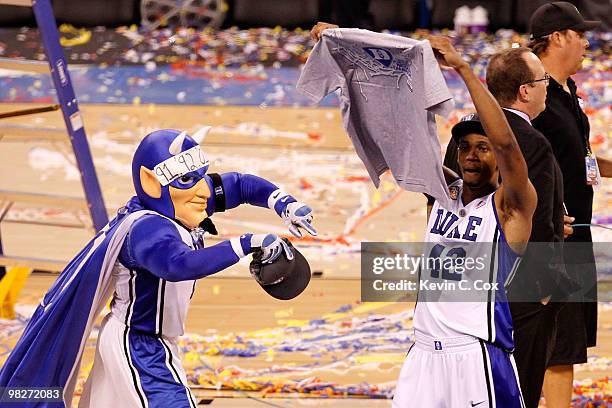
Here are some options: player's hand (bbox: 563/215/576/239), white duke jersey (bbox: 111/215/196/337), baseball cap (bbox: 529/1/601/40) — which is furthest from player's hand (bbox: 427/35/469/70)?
baseball cap (bbox: 529/1/601/40)

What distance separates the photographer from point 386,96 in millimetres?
4543

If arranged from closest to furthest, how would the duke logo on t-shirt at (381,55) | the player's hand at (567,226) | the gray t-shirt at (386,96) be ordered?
the gray t-shirt at (386,96)
the duke logo on t-shirt at (381,55)
the player's hand at (567,226)

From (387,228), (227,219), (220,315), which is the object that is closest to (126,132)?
(227,219)

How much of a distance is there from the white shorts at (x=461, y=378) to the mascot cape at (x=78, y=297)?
1.10m

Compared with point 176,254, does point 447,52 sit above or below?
above

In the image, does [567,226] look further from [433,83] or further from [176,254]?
[176,254]

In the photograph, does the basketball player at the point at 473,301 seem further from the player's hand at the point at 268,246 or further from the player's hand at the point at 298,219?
the player's hand at the point at 268,246

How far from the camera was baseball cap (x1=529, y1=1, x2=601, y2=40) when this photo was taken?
5496 mm

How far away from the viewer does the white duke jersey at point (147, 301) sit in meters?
4.32

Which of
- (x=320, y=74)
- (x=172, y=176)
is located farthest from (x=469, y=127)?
(x=172, y=176)

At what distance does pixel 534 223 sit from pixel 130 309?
1.62 meters

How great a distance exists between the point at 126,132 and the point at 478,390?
821 cm

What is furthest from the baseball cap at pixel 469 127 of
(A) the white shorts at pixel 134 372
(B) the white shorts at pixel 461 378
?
(A) the white shorts at pixel 134 372

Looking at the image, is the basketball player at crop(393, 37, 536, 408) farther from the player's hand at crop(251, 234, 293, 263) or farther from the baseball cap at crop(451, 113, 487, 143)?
the player's hand at crop(251, 234, 293, 263)
